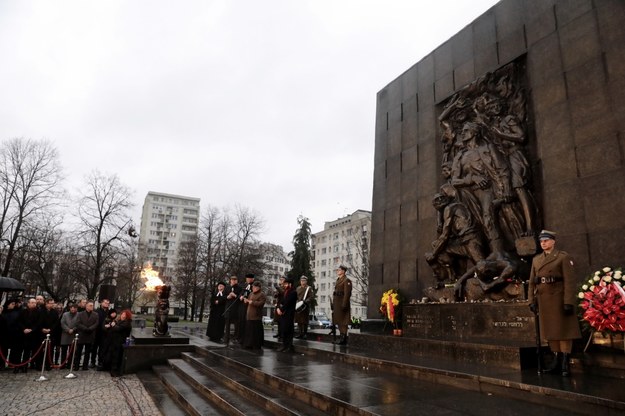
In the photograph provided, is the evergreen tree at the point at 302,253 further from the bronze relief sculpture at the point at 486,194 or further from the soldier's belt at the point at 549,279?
the soldier's belt at the point at 549,279

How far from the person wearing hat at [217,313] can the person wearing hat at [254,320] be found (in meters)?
2.52

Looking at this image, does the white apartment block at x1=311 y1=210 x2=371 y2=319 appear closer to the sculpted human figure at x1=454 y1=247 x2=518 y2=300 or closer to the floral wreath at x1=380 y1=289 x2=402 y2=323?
the floral wreath at x1=380 y1=289 x2=402 y2=323

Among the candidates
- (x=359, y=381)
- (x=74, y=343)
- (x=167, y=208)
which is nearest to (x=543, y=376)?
(x=359, y=381)

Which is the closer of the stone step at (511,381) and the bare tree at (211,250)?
the stone step at (511,381)

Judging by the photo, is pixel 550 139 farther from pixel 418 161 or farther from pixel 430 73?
pixel 430 73

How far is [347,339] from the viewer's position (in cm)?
1109

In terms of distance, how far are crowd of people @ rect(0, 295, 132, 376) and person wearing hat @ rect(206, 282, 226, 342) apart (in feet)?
9.91

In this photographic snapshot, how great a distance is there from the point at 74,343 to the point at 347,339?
7.71m

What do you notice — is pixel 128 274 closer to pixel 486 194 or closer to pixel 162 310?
pixel 162 310

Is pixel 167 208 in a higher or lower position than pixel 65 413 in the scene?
higher

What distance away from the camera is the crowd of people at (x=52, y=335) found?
11.1m

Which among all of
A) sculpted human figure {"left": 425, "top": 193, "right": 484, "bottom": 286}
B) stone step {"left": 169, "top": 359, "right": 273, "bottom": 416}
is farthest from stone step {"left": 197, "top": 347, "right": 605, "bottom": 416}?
sculpted human figure {"left": 425, "top": 193, "right": 484, "bottom": 286}

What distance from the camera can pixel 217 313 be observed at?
46.7 feet

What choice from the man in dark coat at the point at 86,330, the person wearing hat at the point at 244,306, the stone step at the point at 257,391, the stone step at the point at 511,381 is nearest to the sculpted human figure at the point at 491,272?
the stone step at the point at 511,381
